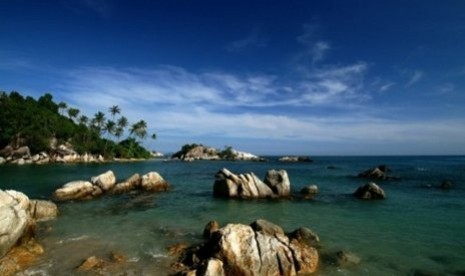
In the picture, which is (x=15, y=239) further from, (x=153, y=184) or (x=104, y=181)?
(x=153, y=184)

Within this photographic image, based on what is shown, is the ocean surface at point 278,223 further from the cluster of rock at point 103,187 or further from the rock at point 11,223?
the cluster of rock at point 103,187

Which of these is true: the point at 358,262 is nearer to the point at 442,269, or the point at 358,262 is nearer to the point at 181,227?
the point at 442,269

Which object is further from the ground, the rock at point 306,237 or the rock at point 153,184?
the rock at point 153,184

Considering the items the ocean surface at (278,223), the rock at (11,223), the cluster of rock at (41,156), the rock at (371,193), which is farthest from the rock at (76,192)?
the cluster of rock at (41,156)

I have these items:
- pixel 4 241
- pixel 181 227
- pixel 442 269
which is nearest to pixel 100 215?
pixel 181 227

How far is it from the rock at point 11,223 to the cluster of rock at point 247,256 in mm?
7856

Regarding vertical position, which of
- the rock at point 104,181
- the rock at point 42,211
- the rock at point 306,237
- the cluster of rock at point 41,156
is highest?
the cluster of rock at point 41,156

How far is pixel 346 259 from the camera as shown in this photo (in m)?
15.8

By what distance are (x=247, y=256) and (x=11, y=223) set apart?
447 inches

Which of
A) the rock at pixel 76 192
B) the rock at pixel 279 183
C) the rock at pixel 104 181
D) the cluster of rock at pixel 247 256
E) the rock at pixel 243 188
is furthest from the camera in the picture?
the rock at pixel 104 181

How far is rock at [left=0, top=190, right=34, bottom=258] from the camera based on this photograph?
15164 millimetres

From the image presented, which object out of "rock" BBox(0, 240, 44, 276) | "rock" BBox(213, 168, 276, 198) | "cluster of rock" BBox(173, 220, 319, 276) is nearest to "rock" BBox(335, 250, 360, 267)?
"cluster of rock" BBox(173, 220, 319, 276)

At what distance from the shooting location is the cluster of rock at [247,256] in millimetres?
13547

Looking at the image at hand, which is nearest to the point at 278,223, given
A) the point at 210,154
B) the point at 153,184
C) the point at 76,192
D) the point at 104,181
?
the point at 76,192
